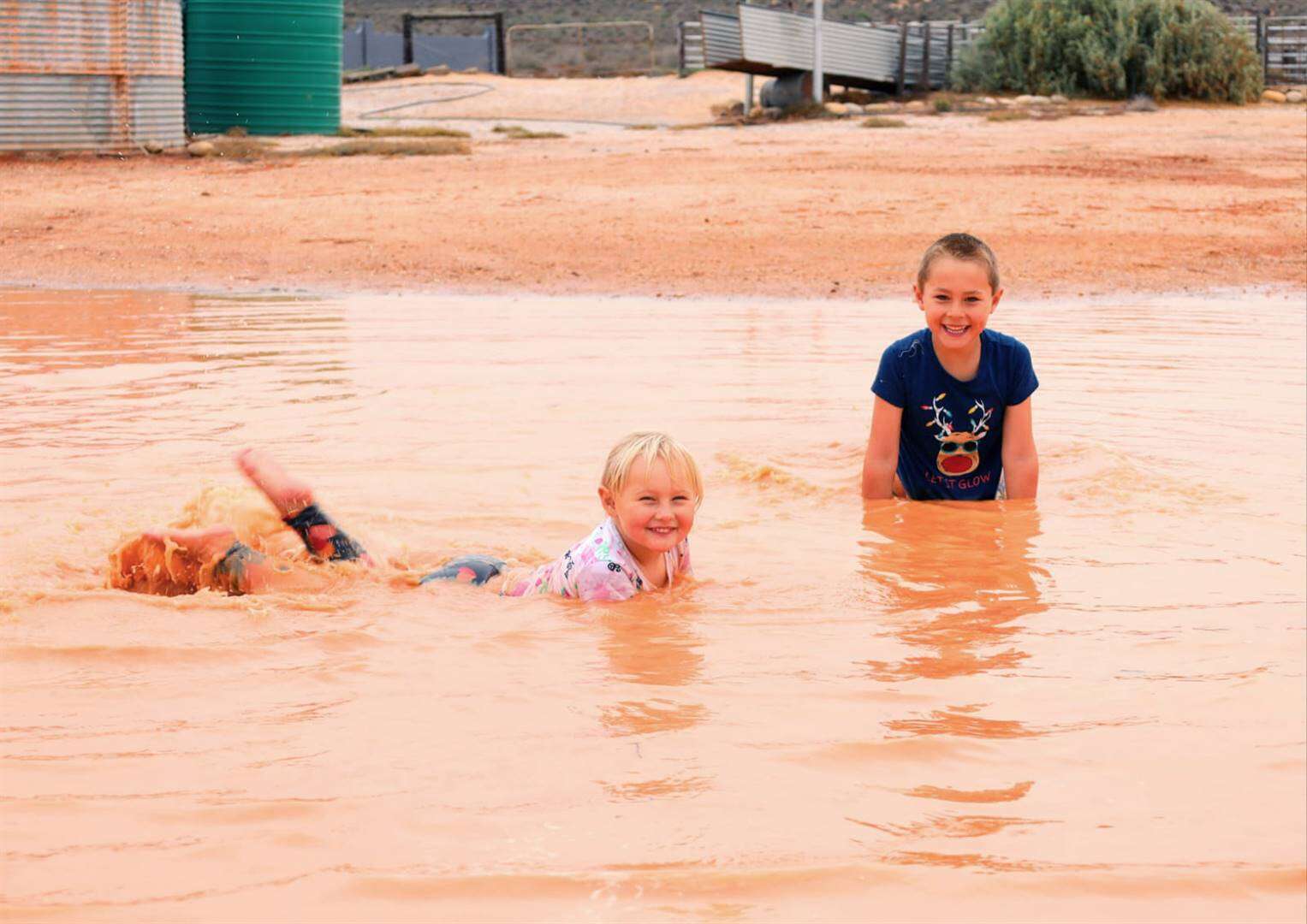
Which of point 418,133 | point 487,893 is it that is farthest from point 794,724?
point 418,133

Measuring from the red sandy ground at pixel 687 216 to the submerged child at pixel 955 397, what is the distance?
6771 millimetres

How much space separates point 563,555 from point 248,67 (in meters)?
19.5

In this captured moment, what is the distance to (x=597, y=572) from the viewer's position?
4.83 metres

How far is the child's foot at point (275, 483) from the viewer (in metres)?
4.91

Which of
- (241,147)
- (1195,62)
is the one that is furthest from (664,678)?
(1195,62)

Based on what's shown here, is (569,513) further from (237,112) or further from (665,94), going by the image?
(665,94)

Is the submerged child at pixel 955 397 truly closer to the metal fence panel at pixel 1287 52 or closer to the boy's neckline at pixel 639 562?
the boy's neckline at pixel 639 562

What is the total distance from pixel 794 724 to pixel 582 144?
18458 millimetres

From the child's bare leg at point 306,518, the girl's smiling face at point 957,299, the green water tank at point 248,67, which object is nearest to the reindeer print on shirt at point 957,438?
the girl's smiling face at point 957,299

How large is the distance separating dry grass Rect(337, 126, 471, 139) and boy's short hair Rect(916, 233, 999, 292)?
17.1 metres

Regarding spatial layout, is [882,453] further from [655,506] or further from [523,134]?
[523,134]

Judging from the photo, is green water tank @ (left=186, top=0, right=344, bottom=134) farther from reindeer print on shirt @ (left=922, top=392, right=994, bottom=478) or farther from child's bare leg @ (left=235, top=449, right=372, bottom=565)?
child's bare leg @ (left=235, top=449, right=372, bottom=565)

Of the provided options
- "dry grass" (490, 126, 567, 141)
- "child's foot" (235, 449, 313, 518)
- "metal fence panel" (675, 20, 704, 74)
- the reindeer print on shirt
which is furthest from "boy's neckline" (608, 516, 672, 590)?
"metal fence panel" (675, 20, 704, 74)

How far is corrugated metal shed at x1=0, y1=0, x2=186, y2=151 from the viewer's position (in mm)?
19594
